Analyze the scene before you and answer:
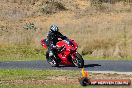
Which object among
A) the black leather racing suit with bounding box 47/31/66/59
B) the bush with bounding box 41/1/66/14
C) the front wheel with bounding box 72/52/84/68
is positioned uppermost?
the black leather racing suit with bounding box 47/31/66/59

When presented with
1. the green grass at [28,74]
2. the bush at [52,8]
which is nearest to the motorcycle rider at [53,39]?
the green grass at [28,74]

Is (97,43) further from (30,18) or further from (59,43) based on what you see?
(30,18)

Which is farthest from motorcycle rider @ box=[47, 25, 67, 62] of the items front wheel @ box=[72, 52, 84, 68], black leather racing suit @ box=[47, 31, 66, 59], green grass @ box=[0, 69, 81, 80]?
green grass @ box=[0, 69, 81, 80]

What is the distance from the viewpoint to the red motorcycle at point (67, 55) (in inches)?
836

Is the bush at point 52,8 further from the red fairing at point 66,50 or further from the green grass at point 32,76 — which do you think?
the green grass at point 32,76

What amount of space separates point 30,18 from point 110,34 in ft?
55.4

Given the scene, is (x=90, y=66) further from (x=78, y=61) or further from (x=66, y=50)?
(x=66, y=50)

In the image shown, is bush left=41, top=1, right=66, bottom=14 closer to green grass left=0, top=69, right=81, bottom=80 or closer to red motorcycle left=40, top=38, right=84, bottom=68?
red motorcycle left=40, top=38, right=84, bottom=68

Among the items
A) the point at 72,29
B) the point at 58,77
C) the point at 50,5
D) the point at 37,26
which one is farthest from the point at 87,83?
the point at 50,5

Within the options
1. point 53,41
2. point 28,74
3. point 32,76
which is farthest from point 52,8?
point 32,76

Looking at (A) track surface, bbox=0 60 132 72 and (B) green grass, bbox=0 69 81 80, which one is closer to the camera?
(B) green grass, bbox=0 69 81 80

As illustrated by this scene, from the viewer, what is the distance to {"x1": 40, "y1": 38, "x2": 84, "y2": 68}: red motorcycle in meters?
21.2

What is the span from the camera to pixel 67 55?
2153cm

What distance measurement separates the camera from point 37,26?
4438 centimetres
